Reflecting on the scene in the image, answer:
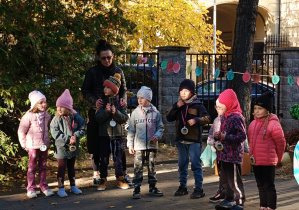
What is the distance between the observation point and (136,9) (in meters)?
22.3

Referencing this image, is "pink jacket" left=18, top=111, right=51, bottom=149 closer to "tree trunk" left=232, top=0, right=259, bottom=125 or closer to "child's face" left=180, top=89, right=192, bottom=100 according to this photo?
"child's face" left=180, top=89, right=192, bottom=100

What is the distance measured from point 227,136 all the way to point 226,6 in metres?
32.3

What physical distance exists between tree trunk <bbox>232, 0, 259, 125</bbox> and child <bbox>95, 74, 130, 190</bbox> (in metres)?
3.00

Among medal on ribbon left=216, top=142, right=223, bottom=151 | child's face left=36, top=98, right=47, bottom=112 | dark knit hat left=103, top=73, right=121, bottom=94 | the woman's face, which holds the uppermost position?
the woman's face

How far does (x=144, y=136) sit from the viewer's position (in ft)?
27.2

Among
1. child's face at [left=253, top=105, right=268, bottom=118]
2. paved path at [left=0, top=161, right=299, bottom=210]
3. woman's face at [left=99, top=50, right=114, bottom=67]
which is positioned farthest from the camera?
woman's face at [left=99, top=50, right=114, bottom=67]

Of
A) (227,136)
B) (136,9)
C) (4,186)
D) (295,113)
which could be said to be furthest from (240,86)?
(136,9)

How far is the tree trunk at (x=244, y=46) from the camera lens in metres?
10.8

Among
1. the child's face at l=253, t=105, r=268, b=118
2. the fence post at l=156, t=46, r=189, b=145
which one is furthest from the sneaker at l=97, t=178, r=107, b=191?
the fence post at l=156, t=46, r=189, b=145

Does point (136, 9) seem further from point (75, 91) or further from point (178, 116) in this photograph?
point (178, 116)

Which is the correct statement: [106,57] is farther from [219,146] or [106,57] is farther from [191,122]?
[219,146]

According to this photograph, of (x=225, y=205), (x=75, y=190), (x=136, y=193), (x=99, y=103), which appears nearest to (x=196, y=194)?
(x=225, y=205)

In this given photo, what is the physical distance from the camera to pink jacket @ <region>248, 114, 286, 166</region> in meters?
7.08

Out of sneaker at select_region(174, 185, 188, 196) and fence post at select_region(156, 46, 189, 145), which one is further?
fence post at select_region(156, 46, 189, 145)
